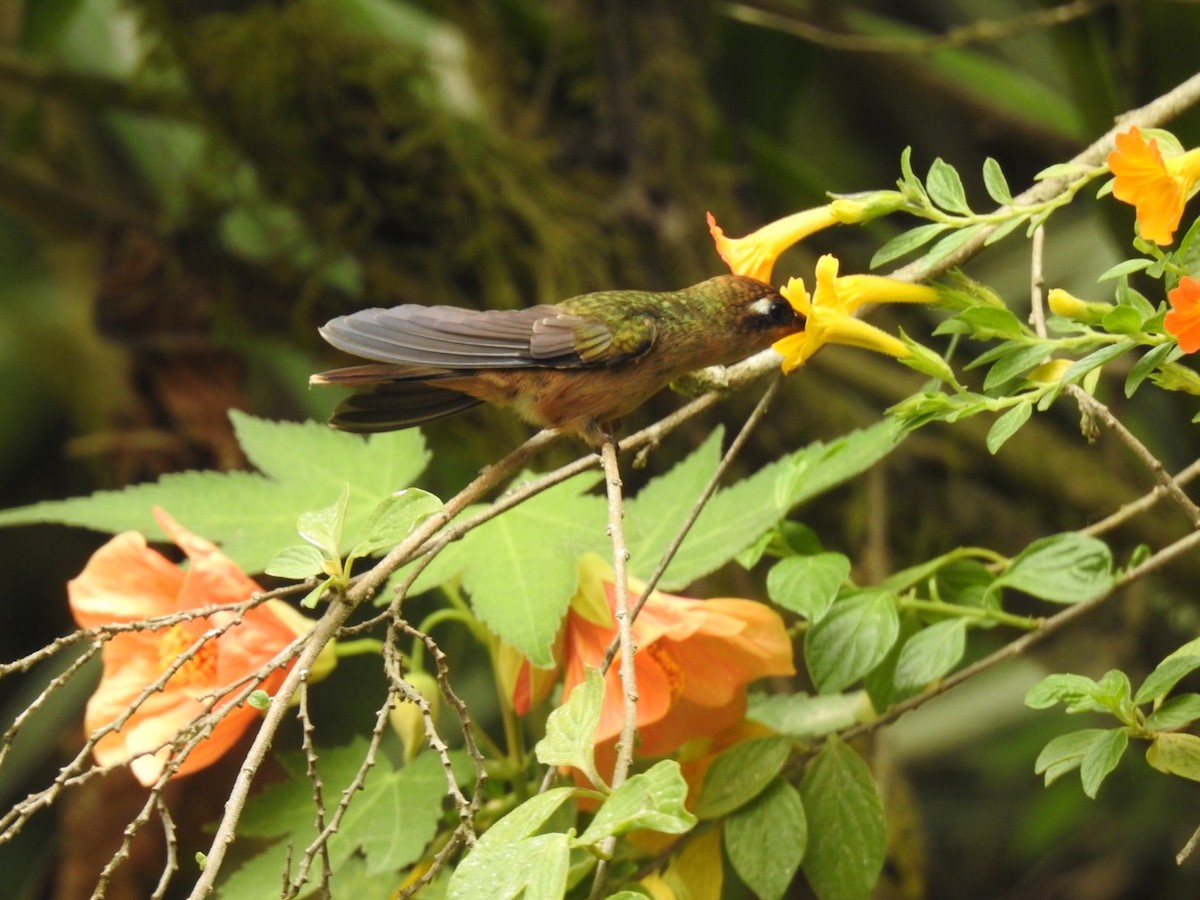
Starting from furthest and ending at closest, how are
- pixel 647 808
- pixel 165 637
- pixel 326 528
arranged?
pixel 165 637, pixel 326 528, pixel 647 808

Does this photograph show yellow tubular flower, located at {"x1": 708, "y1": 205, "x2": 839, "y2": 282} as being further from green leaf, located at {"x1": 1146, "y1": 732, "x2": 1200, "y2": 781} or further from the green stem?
green leaf, located at {"x1": 1146, "y1": 732, "x2": 1200, "y2": 781}

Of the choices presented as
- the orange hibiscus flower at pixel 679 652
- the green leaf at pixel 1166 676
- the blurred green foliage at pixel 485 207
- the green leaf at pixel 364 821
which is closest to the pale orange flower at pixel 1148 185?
the green leaf at pixel 1166 676

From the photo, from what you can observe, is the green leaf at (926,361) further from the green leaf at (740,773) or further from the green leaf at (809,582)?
the green leaf at (740,773)

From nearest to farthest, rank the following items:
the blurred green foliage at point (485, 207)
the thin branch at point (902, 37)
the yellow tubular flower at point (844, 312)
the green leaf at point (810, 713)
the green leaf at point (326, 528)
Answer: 1. the green leaf at point (326, 528)
2. the yellow tubular flower at point (844, 312)
3. the green leaf at point (810, 713)
4. the thin branch at point (902, 37)
5. the blurred green foliage at point (485, 207)

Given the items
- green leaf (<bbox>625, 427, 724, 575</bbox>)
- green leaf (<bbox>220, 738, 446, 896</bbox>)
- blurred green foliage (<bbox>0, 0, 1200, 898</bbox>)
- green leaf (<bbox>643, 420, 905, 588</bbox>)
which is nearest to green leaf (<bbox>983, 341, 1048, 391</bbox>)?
green leaf (<bbox>643, 420, 905, 588</bbox>)

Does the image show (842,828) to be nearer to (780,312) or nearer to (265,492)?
(780,312)

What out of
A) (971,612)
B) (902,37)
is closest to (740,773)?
(971,612)

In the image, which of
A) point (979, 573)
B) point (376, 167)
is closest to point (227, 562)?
point (979, 573)
